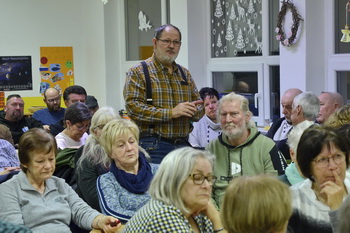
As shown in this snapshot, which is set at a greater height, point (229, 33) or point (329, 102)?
point (229, 33)

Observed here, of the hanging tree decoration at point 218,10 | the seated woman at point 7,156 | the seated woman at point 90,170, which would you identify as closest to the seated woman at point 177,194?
the seated woman at point 90,170

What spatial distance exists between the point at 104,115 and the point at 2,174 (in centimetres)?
75

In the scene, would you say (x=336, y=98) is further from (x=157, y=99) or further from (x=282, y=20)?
(x=157, y=99)

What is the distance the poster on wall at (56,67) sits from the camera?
25.3ft

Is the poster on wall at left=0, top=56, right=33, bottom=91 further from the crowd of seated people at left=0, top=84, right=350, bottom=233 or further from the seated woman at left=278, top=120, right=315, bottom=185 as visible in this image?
the seated woman at left=278, top=120, right=315, bottom=185

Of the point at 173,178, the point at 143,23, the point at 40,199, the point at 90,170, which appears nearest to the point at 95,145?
the point at 90,170

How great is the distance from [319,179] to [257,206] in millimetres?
855

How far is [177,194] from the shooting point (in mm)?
2068

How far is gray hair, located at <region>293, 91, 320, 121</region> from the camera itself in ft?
14.0

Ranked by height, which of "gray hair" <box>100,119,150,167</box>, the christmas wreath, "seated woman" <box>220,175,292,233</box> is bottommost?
"seated woman" <box>220,175,292,233</box>

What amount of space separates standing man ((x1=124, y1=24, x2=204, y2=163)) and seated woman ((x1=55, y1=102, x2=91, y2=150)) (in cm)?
82

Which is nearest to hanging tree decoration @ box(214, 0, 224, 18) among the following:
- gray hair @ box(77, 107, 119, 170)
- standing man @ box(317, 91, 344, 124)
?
standing man @ box(317, 91, 344, 124)

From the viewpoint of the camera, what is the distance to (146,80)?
3551mm

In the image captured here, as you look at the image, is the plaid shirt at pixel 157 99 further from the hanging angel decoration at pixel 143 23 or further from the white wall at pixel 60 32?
the white wall at pixel 60 32
